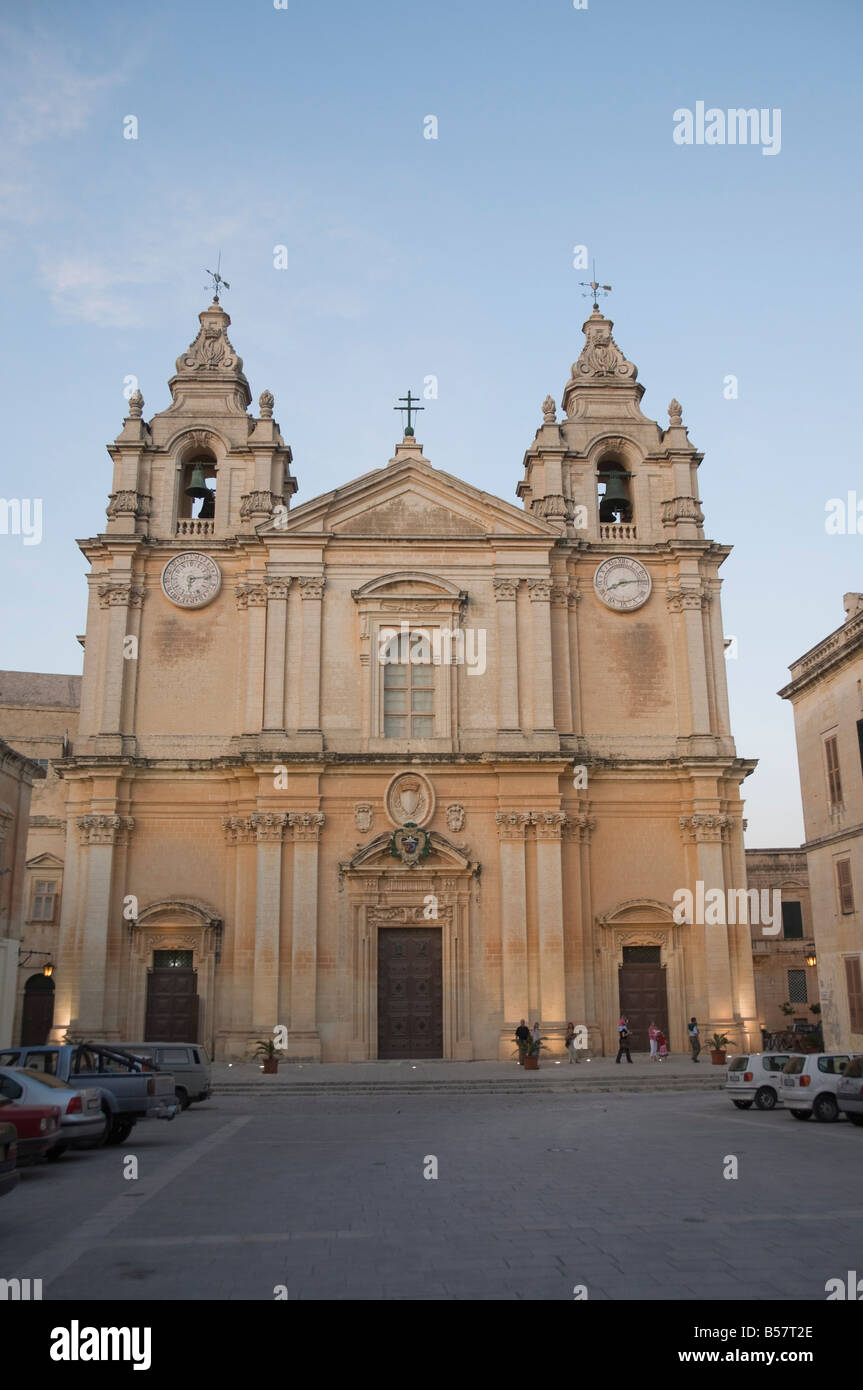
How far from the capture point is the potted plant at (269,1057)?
28.3 metres

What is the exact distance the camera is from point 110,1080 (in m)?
18.2

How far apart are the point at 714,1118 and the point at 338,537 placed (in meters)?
19.9

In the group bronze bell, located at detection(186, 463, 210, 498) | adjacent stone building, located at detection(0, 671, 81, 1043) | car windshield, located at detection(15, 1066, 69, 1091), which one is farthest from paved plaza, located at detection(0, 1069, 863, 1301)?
bronze bell, located at detection(186, 463, 210, 498)

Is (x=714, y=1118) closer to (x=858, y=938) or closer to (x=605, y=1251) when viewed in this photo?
(x=858, y=938)

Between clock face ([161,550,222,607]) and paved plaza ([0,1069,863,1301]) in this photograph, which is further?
clock face ([161,550,222,607])

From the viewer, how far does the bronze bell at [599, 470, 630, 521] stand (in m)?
37.2

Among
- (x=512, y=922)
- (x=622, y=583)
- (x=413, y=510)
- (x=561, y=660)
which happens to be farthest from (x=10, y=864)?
(x=622, y=583)

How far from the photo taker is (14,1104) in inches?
556

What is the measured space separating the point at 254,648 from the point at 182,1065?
549 inches

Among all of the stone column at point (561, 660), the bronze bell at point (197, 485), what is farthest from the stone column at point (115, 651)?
the stone column at point (561, 660)

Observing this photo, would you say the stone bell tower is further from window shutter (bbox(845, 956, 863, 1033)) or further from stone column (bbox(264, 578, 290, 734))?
stone column (bbox(264, 578, 290, 734))

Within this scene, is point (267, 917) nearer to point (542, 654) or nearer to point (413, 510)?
point (542, 654)

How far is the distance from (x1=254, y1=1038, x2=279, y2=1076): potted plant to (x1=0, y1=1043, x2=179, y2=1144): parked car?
9.56m
